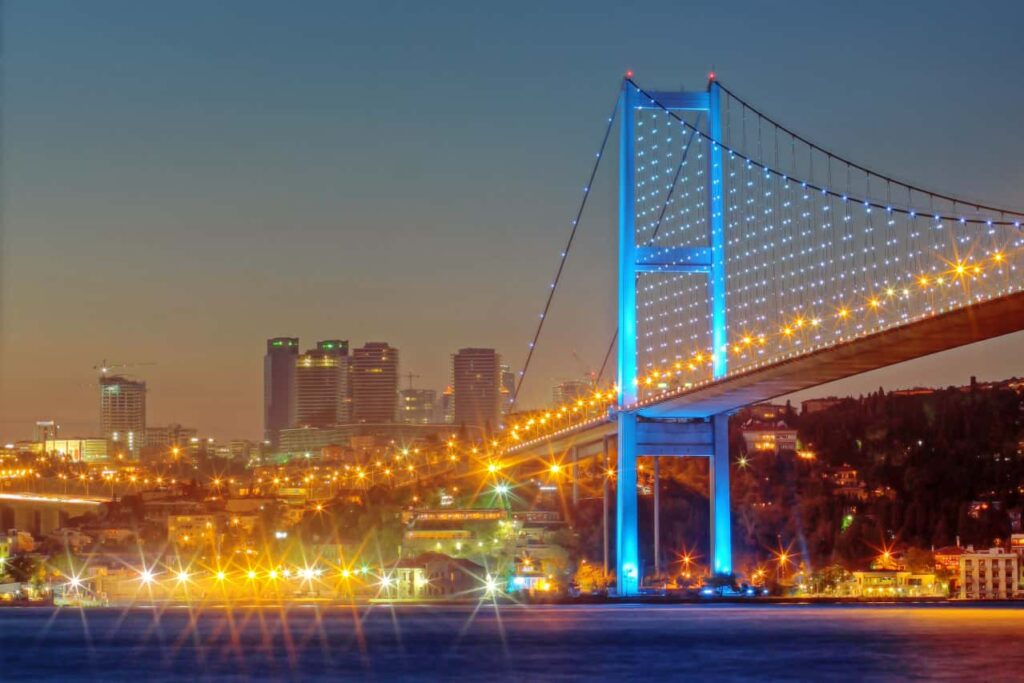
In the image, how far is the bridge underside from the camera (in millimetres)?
29016

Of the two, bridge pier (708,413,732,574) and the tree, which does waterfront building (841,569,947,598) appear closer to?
bridge pier (708,413,732,574)

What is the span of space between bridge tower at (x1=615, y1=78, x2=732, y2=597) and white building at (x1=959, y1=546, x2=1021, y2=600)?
43.8 ft

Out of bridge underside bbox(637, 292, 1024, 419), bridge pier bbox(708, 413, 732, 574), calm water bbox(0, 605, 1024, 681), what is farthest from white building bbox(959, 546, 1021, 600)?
calm water bbox(0, 605, 1024, 681)

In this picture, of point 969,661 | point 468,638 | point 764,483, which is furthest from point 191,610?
point 764,483

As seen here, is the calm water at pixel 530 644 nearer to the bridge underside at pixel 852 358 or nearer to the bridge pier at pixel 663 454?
the bridge pier at pixel 663 454

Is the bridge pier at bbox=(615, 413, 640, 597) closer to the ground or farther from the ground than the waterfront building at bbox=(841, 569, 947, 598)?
farther from the ground

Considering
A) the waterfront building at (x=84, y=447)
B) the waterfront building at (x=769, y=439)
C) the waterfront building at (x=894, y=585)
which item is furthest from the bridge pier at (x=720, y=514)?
the waterfront building at (x=84, y=447)

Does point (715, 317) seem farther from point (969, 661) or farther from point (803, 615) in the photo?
point (969, 661)

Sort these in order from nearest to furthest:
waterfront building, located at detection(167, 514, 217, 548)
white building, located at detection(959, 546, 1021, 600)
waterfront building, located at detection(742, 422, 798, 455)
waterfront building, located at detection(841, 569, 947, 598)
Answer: waterfront building, located at detection(841, 569, 947, 598) → white building, located at detection(959, 546, 1021, 600) → waterfront building, located at detection(167, 514, 217, 548) → waterfront building, located at detection(742, 422, 798, 455)

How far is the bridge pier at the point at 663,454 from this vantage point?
37.4m

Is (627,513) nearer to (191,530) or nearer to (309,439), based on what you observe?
(191,530)

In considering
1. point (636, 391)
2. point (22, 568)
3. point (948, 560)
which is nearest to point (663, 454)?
point (636, 391)

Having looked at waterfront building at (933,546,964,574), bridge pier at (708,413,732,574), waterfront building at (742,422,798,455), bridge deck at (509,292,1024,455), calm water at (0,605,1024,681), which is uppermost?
waterfront building at (742,422,798,455)

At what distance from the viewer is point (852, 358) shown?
32.4 m
